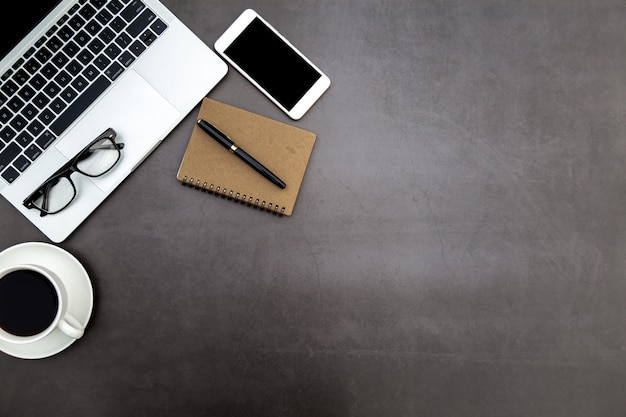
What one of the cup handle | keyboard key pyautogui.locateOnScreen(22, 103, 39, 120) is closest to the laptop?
keyboard key pyautogui.locateOnScreen(22, 103, 39, 120)

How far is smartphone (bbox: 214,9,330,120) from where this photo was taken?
919 millimetres

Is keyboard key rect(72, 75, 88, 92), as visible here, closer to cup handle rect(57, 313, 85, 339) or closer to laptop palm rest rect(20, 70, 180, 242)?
laptop palm rest rect(20, 70, 180, 242)

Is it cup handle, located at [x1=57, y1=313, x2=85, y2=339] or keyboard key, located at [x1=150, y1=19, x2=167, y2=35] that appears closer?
cup handle, located at [x1=57, y1=313, x2=85, y2=339]

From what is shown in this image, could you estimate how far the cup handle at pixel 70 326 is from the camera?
778 mm

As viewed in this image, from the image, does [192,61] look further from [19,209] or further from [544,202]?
[544,202]

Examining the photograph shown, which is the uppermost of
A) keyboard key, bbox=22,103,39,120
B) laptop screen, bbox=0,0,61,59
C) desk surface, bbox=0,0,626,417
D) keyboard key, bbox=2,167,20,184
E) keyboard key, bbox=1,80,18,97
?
laptop screen, bbox=0,0,61,59

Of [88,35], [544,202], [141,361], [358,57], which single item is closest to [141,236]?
[141,361]

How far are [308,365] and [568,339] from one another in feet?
1.51

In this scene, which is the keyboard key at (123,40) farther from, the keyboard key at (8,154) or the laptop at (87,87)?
the keyboard key at (8,154)

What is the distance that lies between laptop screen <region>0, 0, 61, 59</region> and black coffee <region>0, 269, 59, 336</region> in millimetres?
352

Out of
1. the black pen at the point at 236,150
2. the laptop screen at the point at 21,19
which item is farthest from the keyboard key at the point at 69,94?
the black pen at the point at 236,150

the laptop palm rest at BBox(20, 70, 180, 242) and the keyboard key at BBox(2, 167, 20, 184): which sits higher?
the keyboard key at BBox(2, 167, 20, 184)

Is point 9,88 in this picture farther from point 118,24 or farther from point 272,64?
point 272,64

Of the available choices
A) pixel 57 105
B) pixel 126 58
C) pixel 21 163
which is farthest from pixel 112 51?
pixel 21 163
